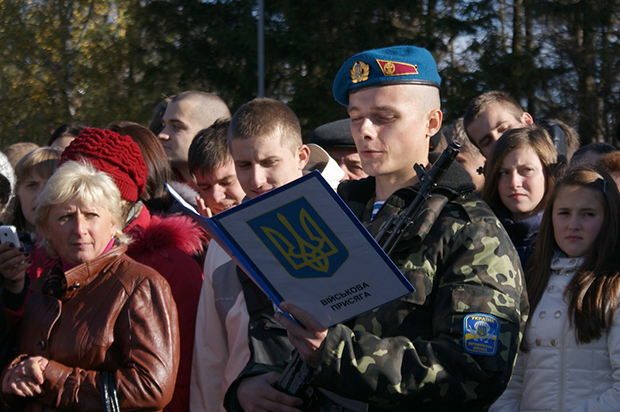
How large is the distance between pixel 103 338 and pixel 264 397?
92 centimetres

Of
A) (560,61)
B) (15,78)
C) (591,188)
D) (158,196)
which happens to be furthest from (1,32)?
(591,188)

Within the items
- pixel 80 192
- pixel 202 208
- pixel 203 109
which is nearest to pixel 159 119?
pixel 203 109

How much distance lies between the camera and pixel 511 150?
3.74 metres

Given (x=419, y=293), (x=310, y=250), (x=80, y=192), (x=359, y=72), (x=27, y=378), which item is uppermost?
(x=359, y=72)

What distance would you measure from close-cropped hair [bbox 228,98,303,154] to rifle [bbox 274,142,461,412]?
1368mm

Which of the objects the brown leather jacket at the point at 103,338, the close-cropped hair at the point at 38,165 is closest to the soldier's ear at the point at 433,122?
the brown leather jacket at the point at 103,338

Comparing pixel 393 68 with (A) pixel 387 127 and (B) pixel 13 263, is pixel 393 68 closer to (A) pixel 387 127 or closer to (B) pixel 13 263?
(A) pixel 387 127

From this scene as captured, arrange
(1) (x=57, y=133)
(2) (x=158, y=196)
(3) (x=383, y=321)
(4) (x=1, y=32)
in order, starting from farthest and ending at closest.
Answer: (4) (x=1, y=32), (1) (x=57, y=133), (2) (x=158, y=196), (3) (x=383, y=321)

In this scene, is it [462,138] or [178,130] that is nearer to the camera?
[178,130]

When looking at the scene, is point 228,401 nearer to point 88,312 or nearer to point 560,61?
point 88,312

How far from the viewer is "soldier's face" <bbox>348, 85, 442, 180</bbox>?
229 centimetres

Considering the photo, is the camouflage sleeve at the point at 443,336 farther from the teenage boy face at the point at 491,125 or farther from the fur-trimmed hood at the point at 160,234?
the teenage boy face at the point at 491,125

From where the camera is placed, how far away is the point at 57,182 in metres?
3.04

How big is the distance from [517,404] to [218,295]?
4.57 feet
